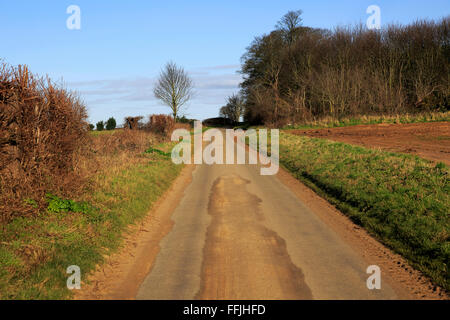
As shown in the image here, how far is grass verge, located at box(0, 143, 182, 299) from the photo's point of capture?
205 inches

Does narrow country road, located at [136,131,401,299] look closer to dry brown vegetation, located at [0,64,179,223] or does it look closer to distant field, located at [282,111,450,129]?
dry brown vegetation, located at [0,64,179,223]

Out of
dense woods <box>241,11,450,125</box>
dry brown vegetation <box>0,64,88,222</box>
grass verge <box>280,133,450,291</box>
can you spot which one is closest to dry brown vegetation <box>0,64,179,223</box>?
dry brown vegetation <box>0,64,88,222</box>

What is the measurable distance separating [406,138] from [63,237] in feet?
82.3

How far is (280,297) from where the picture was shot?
499cm

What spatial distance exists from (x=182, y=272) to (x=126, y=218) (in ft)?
10.6

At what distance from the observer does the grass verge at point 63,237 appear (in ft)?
17.1

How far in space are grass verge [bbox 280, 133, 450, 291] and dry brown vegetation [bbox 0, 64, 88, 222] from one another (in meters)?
7.74

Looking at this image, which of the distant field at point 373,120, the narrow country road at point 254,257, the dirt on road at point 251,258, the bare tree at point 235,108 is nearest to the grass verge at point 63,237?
the dirt on road at point 251,258

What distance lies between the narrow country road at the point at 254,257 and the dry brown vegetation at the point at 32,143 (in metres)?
3.19

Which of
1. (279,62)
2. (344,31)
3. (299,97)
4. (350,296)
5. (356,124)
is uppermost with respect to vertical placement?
(344,31)

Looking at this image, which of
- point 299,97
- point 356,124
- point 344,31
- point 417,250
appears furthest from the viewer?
point 344,31

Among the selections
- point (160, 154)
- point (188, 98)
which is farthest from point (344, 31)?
point (160, 154)

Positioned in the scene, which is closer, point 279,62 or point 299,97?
point 299,97
